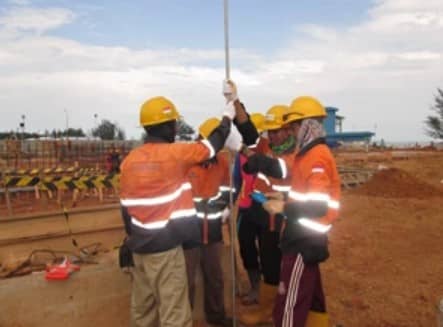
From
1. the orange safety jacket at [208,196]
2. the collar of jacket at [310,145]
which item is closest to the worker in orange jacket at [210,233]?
the orange safety jacket at [208,196]

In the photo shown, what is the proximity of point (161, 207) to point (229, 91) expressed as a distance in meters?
1.25

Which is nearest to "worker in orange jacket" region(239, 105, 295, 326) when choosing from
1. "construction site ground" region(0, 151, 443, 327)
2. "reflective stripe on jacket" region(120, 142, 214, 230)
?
"construction site ground" region(0, 151, 443, 327)

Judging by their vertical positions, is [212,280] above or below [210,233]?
below

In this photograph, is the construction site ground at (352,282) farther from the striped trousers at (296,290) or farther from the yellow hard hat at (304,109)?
the yellow hard hat at (304,109)

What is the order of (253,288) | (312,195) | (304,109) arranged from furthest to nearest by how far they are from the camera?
1. (253,288)
2. (304,109)
3. (312,195)

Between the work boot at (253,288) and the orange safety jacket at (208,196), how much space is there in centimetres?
95

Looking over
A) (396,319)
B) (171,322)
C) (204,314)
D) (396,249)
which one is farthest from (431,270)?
(171,322)

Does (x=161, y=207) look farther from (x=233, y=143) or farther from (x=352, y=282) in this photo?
(x=352, y=282)

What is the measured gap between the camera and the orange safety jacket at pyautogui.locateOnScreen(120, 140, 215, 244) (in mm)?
3193

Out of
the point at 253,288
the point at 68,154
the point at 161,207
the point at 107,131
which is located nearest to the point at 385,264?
the point at 253,288

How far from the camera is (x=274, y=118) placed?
449cm

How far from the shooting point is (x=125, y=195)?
3.34m

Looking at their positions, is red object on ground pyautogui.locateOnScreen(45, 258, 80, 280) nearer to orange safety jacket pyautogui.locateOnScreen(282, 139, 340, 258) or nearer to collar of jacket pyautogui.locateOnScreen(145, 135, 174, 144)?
collar of jacket pyautogui.locateOnScreen(145, 135, 174, 144)

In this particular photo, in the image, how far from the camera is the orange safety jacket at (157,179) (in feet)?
10.5
